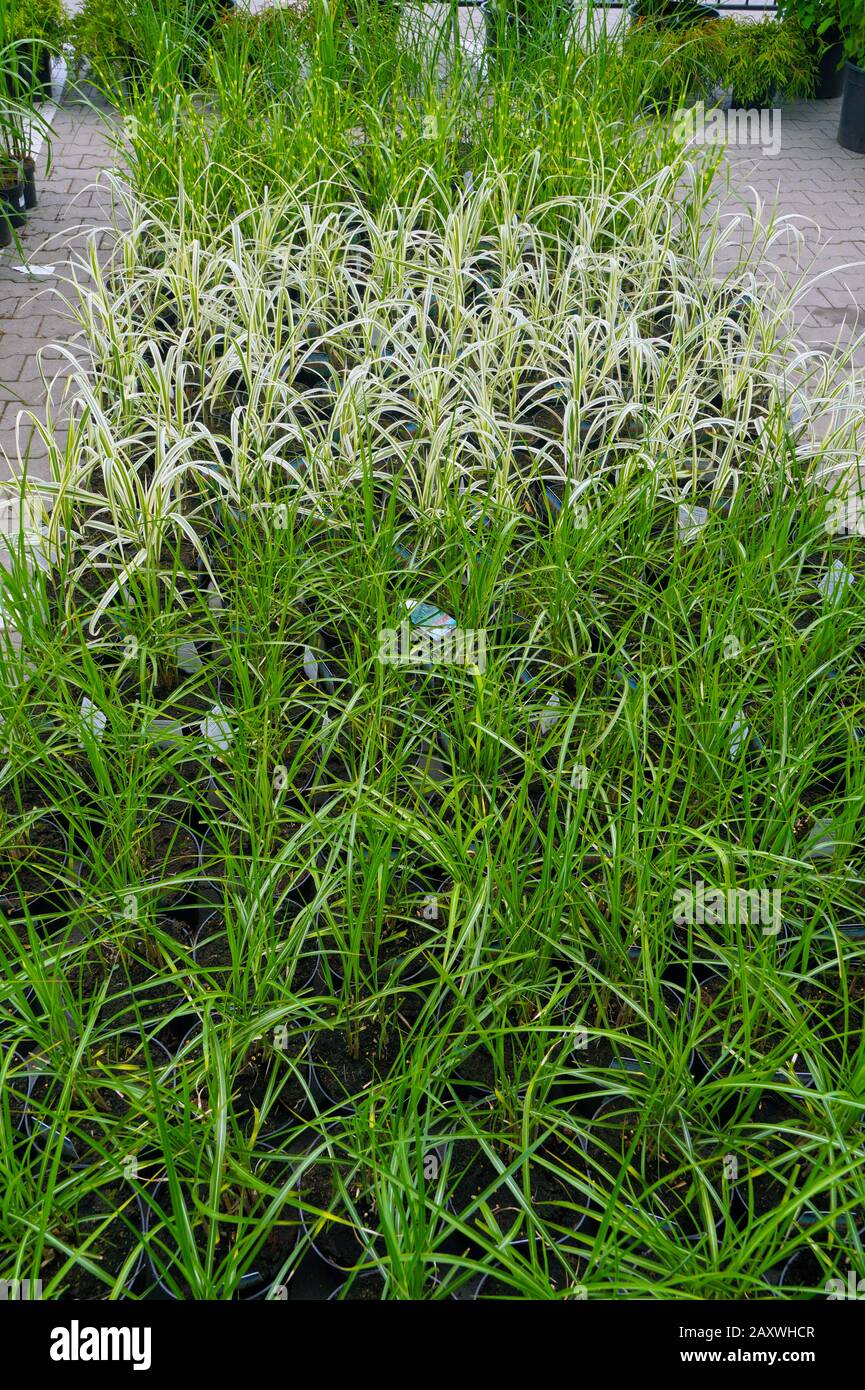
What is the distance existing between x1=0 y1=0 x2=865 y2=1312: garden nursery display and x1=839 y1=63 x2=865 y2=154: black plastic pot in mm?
2892

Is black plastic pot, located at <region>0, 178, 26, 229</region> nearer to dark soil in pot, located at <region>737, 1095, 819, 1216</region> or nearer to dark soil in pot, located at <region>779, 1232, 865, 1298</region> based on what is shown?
dark soil in pot, located at <region>737, 1095, 819, 1216</region>

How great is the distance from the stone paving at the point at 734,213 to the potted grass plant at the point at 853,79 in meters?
0.08

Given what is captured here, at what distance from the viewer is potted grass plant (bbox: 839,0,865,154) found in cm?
562

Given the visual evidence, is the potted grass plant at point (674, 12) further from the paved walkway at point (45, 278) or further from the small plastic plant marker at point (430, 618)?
the small plastic plant marker at point (430, 618)

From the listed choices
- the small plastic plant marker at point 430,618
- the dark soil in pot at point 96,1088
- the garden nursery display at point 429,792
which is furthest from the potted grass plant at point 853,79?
the dark soil in pot at point 96,1088

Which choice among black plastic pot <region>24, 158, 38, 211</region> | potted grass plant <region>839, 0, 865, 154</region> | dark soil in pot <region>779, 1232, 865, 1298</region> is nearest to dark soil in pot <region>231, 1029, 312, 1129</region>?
dark soil in pot <region>779, 1232, 865, 1298</region>

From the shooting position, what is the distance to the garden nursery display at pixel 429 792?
1.54 meters

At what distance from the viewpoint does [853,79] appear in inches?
238

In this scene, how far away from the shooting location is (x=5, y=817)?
2.08 metres

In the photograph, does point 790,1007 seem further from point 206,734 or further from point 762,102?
point 762,102

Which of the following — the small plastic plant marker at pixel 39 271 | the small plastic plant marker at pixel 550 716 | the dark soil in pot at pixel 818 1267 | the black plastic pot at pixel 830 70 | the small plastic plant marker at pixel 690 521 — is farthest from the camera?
the black plastic pot at pixel 830 70

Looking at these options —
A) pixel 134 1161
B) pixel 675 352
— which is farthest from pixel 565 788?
pixel 675 352

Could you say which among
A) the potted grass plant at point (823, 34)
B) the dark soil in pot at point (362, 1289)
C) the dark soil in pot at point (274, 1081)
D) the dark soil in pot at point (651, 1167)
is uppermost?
the potted grass plant at point (823, 34)
